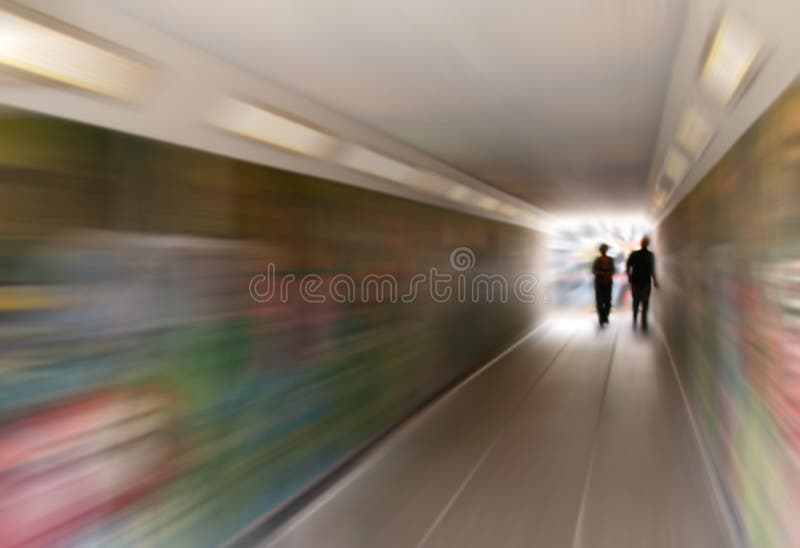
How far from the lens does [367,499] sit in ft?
12.9

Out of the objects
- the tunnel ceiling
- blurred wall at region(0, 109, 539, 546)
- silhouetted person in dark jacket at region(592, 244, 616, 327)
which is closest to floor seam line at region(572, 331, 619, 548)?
blurred wall at region(0, 109, 539, 546)

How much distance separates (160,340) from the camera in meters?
2.61

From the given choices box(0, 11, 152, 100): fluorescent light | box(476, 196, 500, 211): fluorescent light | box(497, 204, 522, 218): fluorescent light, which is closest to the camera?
box(0, 11, 152, 100): fluorescent light

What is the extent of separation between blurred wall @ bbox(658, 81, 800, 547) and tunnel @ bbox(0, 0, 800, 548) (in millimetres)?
27

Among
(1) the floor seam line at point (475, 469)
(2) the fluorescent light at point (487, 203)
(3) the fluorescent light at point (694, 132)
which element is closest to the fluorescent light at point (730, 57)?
(3) the fluorescent light at point (694, 132)

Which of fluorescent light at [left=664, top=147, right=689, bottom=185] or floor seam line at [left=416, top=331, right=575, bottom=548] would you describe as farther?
fluorescent light at [left=664, top=147, right=689, bottom=185]

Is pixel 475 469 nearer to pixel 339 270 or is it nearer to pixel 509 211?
pixel 339 270

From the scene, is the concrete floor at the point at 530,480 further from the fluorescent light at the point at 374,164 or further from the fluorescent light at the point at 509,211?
the fluorescent light at the point at 509,211

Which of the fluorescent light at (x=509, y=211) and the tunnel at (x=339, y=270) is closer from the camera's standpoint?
the tunnel at (x=339, y=270)

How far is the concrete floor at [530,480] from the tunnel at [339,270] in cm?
3

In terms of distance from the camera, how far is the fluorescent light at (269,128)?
309cm

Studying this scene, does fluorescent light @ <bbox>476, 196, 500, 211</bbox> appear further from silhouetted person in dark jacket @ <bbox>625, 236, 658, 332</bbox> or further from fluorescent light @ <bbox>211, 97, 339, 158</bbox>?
fluorescent light @ <bbox>211, 97, 339, 158</bbox>

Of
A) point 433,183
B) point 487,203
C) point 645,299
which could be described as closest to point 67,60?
point 433,183

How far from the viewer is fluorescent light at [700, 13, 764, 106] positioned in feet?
7.68
